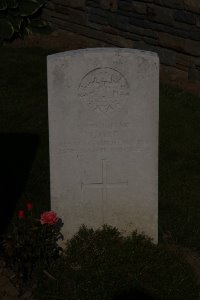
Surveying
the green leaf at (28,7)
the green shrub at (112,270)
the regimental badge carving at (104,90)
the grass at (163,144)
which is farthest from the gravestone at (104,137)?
the green leaf at (28,7)

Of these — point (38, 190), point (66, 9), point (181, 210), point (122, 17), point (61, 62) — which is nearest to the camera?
point (61, 62)

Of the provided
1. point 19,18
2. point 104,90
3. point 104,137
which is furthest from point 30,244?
point 19,18

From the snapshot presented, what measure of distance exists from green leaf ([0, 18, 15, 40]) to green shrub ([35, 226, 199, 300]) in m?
6.49

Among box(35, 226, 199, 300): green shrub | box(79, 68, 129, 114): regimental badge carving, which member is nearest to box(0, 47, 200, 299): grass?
box(35, 226, 199, 300): green shrub

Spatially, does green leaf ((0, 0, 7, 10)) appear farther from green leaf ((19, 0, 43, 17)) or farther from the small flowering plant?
the small flowering plant

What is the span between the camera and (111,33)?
10.3 metres

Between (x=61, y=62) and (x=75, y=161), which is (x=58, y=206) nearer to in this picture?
(x=75, y=161)

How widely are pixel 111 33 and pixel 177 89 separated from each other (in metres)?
1.62

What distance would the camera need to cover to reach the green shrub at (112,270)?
4820 millimetres

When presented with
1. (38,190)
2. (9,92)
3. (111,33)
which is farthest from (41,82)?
(38,190)

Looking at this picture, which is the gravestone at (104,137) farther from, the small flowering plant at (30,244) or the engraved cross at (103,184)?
the small flowering plant at (30,244)

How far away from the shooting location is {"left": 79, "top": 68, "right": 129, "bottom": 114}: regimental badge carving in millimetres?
4883

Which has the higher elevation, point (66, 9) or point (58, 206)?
point (66, 9)

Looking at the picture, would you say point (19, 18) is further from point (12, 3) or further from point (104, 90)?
point (104, 90)
